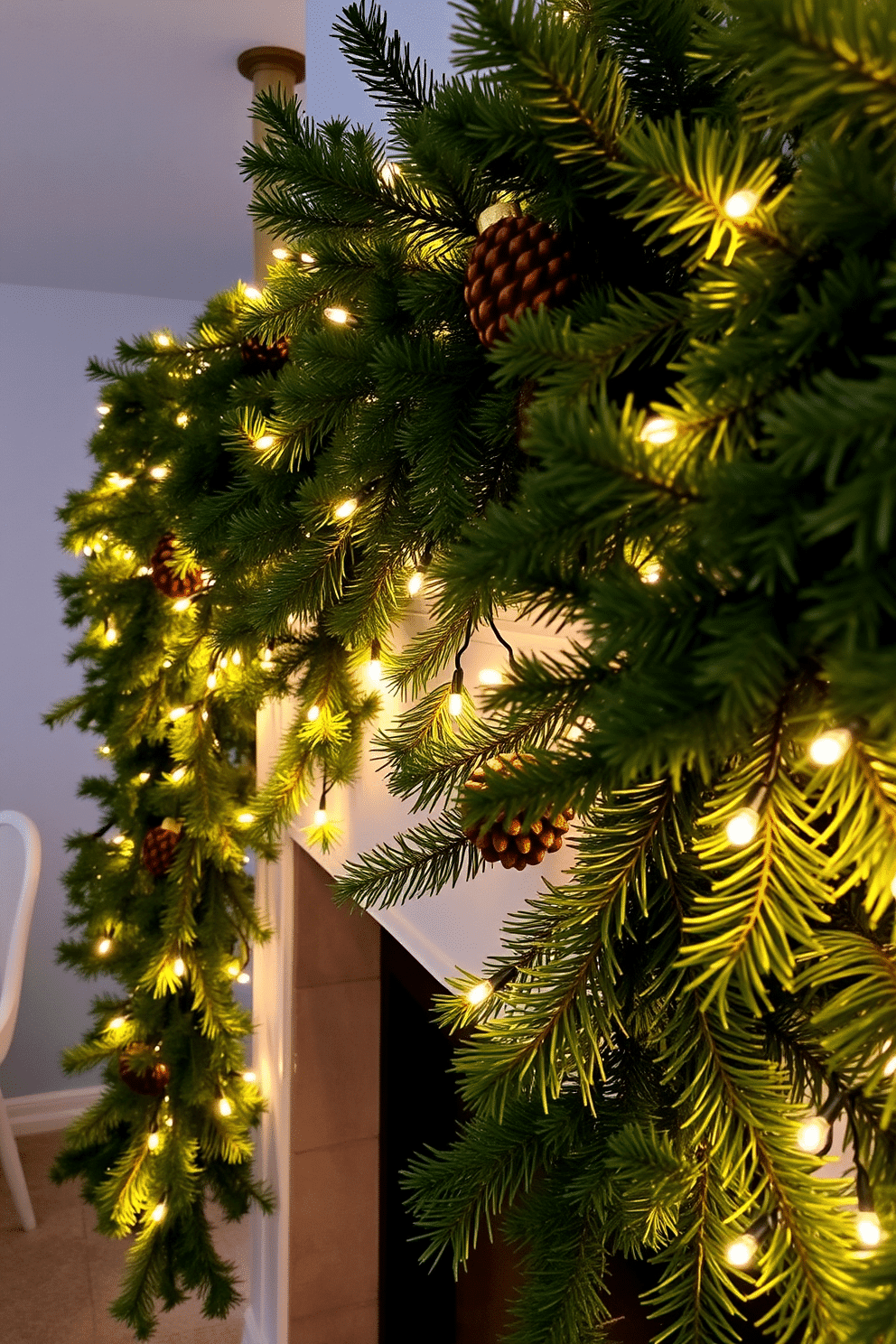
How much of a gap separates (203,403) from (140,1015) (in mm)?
891

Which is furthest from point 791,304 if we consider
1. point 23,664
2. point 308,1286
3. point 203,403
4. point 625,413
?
point 23,664

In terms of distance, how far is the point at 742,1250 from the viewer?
0.99ft

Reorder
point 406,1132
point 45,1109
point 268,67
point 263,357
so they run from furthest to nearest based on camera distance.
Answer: point 45,1109 → point 268,67 → point 406,1132 → point 263,357

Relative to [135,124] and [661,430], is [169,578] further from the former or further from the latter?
[135,124]

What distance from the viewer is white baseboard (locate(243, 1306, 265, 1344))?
1.75 meters

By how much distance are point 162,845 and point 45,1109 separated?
2259 millimetres

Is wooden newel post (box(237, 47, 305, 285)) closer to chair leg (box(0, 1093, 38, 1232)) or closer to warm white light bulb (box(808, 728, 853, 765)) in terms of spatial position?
warm white light bulb (box(808, 728, 853, 765))

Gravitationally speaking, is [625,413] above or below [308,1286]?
above

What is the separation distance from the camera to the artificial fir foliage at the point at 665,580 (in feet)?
0.69

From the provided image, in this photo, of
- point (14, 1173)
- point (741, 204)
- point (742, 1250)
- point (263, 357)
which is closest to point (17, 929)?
point (14, 1173)

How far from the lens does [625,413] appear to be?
0.24m

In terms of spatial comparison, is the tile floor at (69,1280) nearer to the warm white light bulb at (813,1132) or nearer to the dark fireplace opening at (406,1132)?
the dark fireplace opening at (406,1132)

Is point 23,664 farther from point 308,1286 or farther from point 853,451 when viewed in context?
point 853,451

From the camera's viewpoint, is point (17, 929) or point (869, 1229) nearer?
point (869, 1229)
